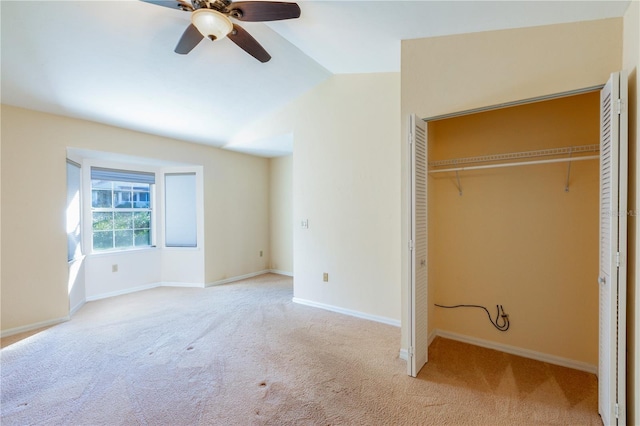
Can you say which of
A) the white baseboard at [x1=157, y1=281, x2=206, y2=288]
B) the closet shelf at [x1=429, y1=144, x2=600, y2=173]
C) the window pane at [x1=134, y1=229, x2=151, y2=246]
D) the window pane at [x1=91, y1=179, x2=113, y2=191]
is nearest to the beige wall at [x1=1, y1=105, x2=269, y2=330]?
the window pane at [x1=91, y1=179, x2=113, y2=191]

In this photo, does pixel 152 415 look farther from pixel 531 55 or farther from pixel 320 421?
pixel 531 55

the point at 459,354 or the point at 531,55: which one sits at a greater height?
the point at 531,55

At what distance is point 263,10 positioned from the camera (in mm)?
1808

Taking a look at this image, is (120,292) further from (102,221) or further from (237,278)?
(237,278)

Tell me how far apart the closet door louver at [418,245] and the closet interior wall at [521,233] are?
55cm

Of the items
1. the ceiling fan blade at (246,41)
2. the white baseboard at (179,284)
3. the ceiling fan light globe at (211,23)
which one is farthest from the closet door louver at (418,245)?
the white baseboard at (179,284)

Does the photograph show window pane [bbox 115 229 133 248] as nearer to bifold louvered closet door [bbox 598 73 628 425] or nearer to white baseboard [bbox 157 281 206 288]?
white baseboard [bbox 157 281 206 288]

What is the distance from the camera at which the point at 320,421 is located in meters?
1.78

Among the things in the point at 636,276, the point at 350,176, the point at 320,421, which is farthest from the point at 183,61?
the point at 636,276

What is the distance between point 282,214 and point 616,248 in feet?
16.2

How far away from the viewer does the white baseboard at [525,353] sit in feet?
7.45

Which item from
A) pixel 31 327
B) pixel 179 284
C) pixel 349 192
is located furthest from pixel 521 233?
pixel 31 327

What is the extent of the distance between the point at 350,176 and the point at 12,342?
13.0 feet

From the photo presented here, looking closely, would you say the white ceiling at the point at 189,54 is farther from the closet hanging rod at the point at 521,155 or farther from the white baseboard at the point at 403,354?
the white baseboard at the point at 403,354
